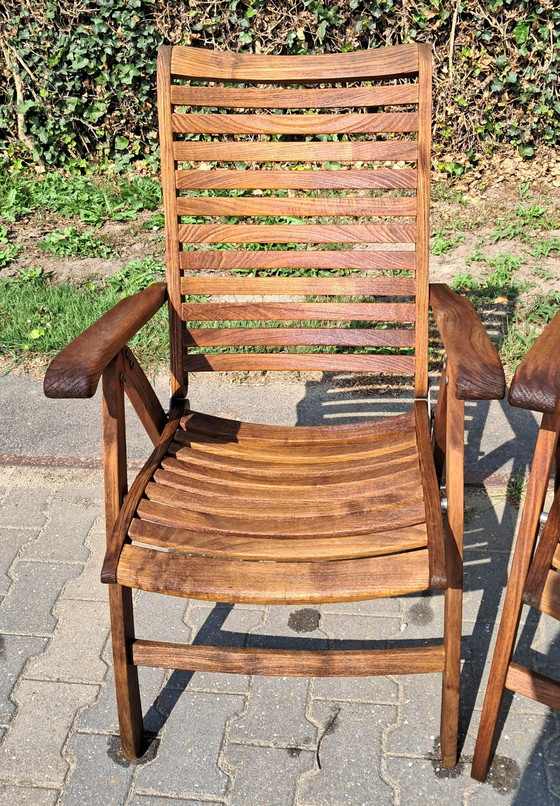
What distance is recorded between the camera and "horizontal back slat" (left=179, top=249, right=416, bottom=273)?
100 inches

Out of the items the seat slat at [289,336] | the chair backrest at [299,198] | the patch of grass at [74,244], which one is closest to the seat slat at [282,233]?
the chair backrest at [299,198]

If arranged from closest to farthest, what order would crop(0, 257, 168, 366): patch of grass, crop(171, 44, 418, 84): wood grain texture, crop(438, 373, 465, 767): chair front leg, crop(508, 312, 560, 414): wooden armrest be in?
crop(508, 312, 560, 414): wooden armrest, crop(438, 373, 465, 767): chair front leg, crop(171, 44, 418, 84): wood grain texture, crop(0, 257, 168, 366): patch of grass

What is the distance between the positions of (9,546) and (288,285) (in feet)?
4.35

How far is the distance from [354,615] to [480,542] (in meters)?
0.53

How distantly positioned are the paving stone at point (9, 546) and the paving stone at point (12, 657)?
242 mm

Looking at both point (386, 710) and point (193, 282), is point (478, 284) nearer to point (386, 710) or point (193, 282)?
point (193, 282)

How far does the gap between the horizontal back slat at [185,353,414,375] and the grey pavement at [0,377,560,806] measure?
0.73m

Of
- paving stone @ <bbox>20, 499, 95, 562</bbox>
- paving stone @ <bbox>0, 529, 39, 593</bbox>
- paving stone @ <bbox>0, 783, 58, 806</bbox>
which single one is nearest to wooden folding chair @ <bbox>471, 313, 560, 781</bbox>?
paving stone @ <bbox>0, 783, 58, 806</bbox>

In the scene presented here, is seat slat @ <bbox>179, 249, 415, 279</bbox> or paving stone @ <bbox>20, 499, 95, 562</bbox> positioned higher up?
seat slat @ <bbox>179, 249, 415, 279</bbox>

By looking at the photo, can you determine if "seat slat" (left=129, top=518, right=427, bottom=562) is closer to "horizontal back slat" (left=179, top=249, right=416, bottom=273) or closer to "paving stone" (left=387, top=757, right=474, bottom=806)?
"paving stone" (left=387, top=757, right=474, bottom=806)

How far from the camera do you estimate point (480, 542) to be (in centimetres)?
288

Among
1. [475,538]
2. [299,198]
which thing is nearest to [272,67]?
[299,198]

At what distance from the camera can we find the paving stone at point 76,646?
2.46 metres

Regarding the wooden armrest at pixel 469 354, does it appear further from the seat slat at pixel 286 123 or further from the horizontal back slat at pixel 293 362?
the seat slat at pixel 286 123
